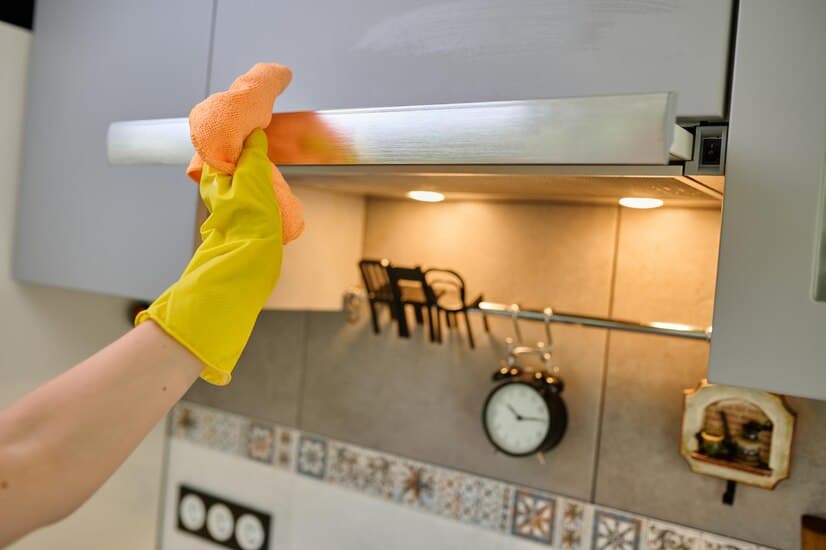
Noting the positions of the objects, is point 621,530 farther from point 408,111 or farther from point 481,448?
point 408,111

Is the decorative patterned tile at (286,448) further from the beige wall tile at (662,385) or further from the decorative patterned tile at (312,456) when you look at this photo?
the beige wall tile at (662,385)

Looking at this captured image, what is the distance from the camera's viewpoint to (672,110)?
56 cm

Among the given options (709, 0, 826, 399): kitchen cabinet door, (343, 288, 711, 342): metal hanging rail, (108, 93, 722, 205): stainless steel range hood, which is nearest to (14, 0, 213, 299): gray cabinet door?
(108, 93, 722, 205): stainless steel range hood

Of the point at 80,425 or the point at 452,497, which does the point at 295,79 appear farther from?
the point at 452,497

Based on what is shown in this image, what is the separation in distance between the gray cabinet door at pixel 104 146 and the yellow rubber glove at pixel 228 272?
0.33 meters

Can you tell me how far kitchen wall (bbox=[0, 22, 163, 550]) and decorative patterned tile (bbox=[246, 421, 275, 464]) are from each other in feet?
0.72

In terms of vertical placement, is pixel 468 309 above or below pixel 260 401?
above

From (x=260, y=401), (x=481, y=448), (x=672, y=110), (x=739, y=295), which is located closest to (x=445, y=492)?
(x=481, y=448)

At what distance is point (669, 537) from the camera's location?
3.39 ft

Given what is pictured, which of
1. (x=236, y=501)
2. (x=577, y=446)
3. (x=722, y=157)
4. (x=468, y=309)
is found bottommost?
(x=236, y=501)

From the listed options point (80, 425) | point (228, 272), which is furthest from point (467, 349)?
point (80, 425)

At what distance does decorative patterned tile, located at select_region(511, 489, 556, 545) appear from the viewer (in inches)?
44.3

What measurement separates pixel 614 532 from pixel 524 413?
204mm

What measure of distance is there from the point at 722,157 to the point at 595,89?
0.13m
